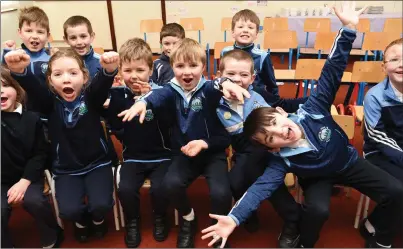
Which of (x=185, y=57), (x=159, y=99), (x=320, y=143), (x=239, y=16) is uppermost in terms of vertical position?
(x=239, y=16)

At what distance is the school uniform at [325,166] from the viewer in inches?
66.2

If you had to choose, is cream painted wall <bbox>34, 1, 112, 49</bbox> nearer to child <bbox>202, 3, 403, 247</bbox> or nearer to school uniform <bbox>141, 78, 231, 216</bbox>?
school uniform <bbox>141, 78, 231, 216</bbox>

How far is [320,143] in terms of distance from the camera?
5.59 ft

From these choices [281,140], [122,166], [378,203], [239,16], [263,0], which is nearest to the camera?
[281,140]

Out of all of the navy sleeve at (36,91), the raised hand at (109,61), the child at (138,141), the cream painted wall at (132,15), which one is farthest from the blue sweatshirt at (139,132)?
the cream painted wall at (132,15)

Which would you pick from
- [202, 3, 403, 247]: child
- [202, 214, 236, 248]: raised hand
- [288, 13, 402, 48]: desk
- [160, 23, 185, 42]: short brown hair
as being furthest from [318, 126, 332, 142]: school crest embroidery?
[288, 13, 402, 48]: desk

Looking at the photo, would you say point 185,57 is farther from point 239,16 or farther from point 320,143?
point 239,16

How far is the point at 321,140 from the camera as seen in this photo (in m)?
1.71

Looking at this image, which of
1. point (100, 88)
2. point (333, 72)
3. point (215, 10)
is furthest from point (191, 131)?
point (215, 10)

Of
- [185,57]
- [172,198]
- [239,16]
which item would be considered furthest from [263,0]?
[172,198]

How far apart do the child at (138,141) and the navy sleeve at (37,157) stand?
1.31 ft

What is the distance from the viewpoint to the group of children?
171 centimetres

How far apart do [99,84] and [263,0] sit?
5011 mm

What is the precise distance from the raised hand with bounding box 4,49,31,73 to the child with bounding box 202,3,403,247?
1188 millimetres
